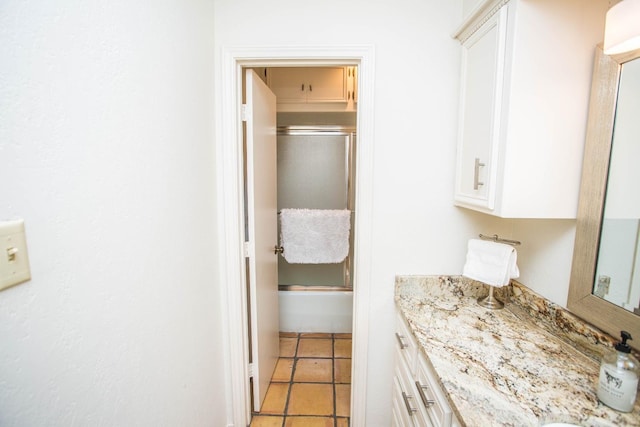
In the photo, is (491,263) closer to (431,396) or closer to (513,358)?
(513,358)

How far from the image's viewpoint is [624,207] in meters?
0.83

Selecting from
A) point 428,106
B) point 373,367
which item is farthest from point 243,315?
point 428,106

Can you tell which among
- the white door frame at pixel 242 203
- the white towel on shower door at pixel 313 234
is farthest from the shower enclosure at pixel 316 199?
the white door frame at pixel 242 203

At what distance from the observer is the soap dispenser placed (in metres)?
0.69

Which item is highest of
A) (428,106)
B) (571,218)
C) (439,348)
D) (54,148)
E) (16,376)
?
(428,106)

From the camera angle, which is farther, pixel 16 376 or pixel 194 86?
pixel 194 86

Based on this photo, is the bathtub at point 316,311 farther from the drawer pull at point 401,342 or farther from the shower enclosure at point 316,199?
the drawer pull at point 401,342

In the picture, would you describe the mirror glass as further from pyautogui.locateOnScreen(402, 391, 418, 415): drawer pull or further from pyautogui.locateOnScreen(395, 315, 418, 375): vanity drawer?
pyautogui.locateOnScreen(402, 391, 418, 415): drawer pull

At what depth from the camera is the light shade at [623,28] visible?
729 mm

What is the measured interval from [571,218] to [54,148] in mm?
1487

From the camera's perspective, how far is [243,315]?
1.51 m

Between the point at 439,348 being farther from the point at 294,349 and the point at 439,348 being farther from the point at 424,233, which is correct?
the point at 294,349

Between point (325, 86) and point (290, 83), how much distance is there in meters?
0.30

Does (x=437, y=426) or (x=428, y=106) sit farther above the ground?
(x=428, y=106)
